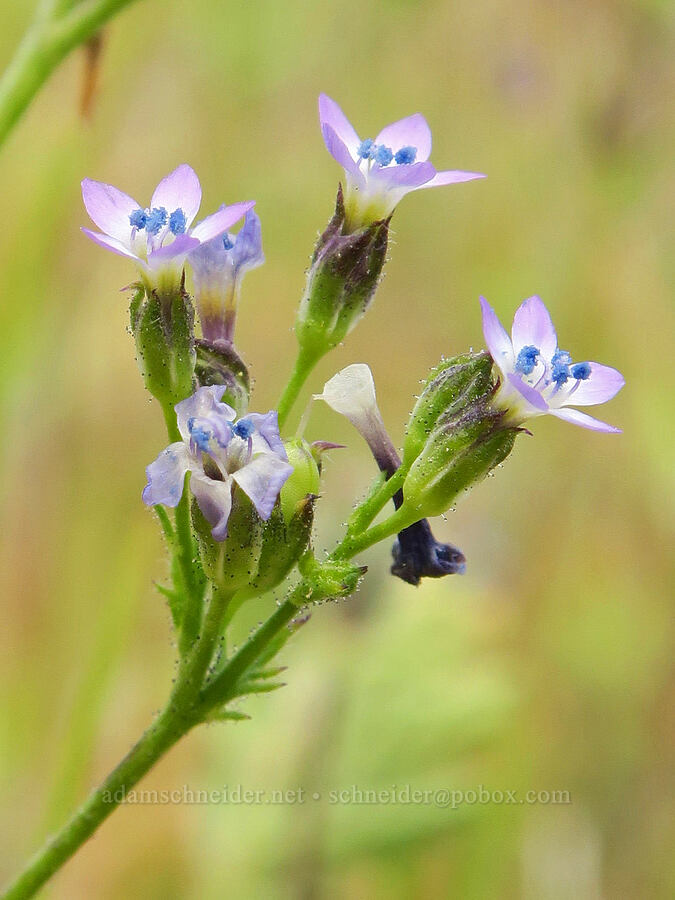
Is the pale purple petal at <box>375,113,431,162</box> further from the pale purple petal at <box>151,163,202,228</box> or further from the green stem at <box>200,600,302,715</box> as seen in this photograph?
the green stem at <box>200,600,302,715</box>

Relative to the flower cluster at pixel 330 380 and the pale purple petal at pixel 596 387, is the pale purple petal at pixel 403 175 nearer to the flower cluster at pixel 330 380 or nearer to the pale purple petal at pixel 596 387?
the flower cluster at pixel 330 380

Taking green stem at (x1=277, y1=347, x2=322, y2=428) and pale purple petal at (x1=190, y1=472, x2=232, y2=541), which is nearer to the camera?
pale purple petal at (x1=190, y1=472, x2=232, y2=541)

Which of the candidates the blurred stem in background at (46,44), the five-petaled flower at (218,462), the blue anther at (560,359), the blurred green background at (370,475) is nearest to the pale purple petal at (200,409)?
the five-petaled flower at (218,462)

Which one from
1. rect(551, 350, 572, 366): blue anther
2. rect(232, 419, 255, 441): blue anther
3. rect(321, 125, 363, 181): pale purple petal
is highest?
rect(321, 125, 363, 181): pale purple petal

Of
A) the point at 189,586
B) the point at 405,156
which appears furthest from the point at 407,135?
the point at 189,586

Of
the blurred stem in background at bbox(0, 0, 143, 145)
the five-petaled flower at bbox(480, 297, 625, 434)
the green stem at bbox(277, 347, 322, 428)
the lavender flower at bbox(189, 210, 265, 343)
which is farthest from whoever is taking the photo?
the blurred stem in background at bbox(0, 0, 143, 145)

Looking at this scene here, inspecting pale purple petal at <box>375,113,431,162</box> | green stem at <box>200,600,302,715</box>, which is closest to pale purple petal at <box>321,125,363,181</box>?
pale purple petal at <box>375,113,431,162</box>

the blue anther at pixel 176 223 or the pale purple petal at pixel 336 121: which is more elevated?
the pale purple petal at pixel 336 121
